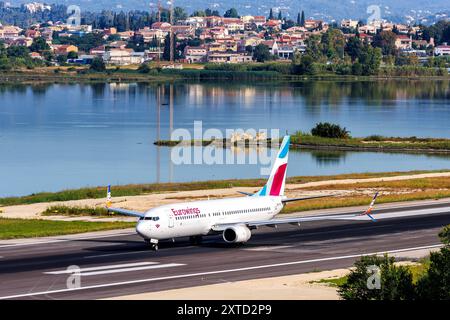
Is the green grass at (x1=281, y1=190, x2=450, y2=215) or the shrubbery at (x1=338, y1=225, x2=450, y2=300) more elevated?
the shrubbery at (x1=338, y1=225, x2=450, y2=300)

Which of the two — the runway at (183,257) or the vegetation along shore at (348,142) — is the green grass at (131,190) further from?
the vegetation along shore at (348,142)

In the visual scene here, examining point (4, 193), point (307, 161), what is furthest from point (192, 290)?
point (307, 161)

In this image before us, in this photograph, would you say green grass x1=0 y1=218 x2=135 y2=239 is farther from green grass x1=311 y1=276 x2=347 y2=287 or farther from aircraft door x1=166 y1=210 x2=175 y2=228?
green grass x1=311 y1=276 x2=347 y2=287

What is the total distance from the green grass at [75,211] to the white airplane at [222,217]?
17.5 metres

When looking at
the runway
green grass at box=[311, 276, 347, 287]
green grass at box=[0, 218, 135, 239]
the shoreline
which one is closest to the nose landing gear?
the runway

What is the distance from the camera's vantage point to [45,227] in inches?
3103

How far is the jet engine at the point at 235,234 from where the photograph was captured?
6700cm

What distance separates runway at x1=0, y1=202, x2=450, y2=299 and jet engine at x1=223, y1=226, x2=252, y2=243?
0.71m

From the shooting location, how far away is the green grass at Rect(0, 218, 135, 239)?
75.1 meters

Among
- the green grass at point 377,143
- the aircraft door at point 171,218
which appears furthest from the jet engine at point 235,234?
the green grass at point 377,143

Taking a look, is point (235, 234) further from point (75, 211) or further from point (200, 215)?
point (75, 211)

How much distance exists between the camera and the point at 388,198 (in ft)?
319

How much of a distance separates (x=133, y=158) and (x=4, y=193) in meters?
42.7

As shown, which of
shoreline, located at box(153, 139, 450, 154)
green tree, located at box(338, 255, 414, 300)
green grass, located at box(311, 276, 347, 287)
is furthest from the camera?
shoreline, located at box(153, 139, 450, 154)
